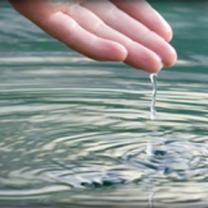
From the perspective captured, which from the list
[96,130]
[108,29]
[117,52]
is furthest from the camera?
[96,130]

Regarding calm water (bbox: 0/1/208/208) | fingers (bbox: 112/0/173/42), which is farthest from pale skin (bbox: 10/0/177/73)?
calm water (bbox: 0/1/208/208)

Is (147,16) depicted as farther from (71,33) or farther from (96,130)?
(96,130)

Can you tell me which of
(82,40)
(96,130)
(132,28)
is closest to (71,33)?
(82,40)

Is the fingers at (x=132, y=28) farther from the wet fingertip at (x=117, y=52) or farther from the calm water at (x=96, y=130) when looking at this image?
the calm water at (x=96, y=130)

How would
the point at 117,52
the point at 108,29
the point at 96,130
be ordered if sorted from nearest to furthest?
the point at 117,52
the point at 108,29
the point at 96,130

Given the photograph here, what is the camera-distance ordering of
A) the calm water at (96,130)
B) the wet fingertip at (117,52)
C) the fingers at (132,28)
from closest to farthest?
the wet fingertip at (117,52), the fingers at (132,28), the calm water at (96,130)

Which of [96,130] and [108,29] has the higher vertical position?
[108,29]

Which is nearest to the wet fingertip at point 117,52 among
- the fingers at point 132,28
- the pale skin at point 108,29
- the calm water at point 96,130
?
the pale skin at point 108,29

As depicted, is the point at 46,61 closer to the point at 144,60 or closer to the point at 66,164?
the point at 66,164
